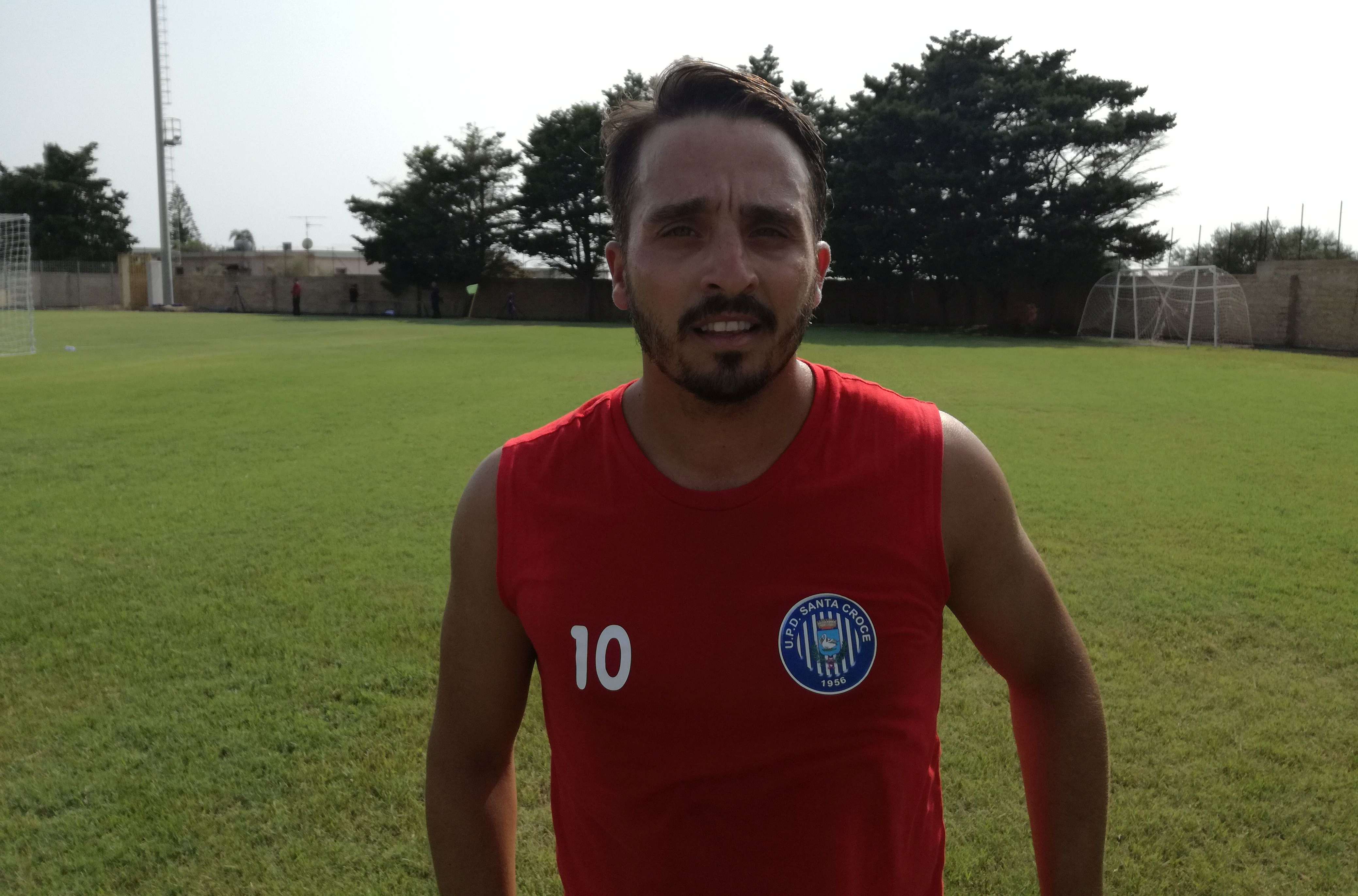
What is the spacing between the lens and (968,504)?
160 centimetres

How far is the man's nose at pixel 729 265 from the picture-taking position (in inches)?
60.9

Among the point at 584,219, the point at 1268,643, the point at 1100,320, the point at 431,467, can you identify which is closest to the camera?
the point at 1268,643

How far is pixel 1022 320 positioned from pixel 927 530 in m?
40.5

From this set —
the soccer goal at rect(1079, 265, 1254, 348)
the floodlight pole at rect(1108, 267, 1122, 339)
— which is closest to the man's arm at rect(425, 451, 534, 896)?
the soccer goal at rect(1079, 265, 1254, 348)

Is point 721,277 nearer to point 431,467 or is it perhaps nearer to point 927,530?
point 927,530

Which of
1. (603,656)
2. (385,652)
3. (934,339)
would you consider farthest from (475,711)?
(934,339)

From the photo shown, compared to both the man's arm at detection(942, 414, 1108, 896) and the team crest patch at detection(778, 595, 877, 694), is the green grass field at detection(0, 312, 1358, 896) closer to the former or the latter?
the man's arm at detection(942, 414, 1108, 896)

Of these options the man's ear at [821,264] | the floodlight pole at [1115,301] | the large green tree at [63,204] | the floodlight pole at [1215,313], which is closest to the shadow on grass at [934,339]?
the floodlight pole at [1115,301]

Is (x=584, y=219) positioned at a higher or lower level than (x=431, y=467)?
higher

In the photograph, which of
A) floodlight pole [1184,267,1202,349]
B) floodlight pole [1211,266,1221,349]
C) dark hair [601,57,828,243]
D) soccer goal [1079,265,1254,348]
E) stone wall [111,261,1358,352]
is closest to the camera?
dark hair [601,57,828,243]

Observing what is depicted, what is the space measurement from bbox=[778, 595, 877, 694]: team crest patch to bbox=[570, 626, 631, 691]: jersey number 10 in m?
0.23

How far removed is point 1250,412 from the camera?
44.6ft

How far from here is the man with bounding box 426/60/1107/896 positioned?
4.95 feet

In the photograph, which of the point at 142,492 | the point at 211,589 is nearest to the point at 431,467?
the point at 142,492
